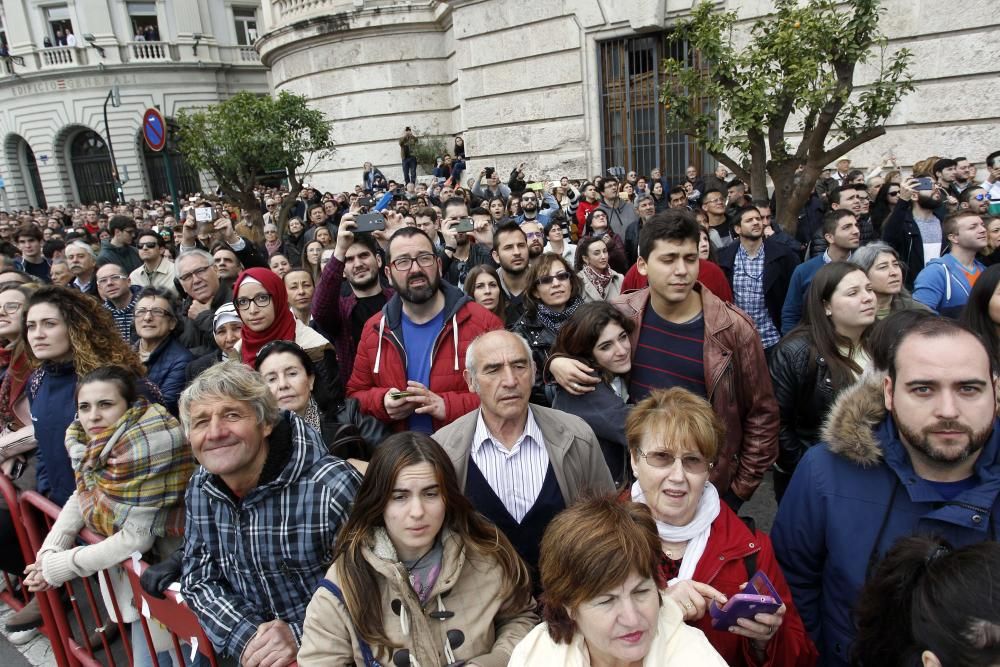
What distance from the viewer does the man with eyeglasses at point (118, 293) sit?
522cm

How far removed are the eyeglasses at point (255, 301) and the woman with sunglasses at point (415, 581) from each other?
6.72 feet

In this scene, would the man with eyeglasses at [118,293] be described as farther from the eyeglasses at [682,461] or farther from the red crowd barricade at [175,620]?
the eyeglasses at [682,461]

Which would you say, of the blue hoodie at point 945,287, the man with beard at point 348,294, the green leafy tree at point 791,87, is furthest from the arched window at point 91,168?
the blue hoodie at point 945,287

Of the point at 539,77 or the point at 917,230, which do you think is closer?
the point at 917,230

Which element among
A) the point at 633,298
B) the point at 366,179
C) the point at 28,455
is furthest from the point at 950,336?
the point at 366,179

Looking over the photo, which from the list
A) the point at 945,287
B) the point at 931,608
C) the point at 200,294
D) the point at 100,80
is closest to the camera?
the point at 931,608

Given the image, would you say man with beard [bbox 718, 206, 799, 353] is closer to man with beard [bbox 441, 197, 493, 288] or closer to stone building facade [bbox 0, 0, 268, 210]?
man with beard [bbox 441, 197, 493, 288]

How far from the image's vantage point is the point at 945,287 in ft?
14.1

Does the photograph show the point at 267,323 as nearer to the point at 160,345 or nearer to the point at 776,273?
the point at 160,345

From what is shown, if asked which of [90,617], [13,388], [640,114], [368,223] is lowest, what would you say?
[90,617]

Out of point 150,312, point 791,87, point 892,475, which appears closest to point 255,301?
point 150,312

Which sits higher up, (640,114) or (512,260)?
(640,114)

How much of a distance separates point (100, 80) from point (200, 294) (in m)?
39.9

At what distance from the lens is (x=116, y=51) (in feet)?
119
